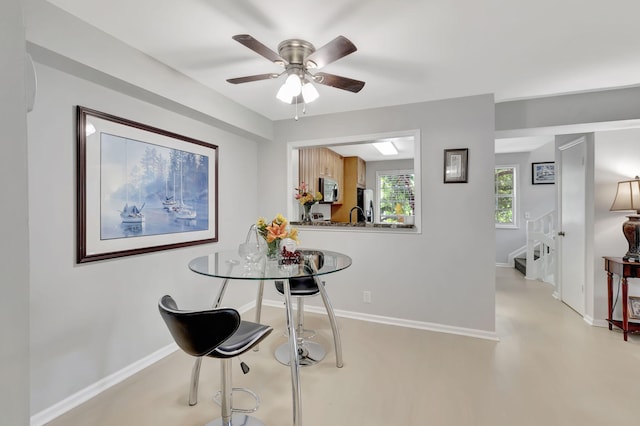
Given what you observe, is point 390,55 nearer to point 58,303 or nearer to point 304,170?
point 304,170

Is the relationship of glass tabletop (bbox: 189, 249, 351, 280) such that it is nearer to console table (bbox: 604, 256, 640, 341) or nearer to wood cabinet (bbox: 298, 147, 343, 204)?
wood cabinet (bbox: 298, 147, 343, 204)

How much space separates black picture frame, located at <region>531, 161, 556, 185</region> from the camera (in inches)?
226

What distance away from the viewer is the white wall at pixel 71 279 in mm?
1712

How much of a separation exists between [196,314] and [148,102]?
6.29 ft

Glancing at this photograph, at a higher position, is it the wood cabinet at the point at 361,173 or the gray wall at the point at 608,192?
the wood cabinet at the point at 361,173

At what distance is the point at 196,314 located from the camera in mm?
1279

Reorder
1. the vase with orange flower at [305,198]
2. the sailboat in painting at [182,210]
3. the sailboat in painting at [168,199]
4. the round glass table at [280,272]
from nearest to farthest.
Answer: the round glass table at [280,272] → the sailboat in painting at [168,199] → the sailboat in painting at [182,210] → the vase with orange flower at [305,198]

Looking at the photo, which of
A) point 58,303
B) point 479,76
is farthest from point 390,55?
point 58,303

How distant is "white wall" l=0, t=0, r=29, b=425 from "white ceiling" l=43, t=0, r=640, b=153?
1.44 meters

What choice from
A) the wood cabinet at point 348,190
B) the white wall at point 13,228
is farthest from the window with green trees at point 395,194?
the white wall at point 13,228

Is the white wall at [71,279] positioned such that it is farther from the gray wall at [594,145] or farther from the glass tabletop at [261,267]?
the gray wall at [594,145]

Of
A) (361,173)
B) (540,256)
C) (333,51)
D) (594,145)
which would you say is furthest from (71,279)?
(540,256)

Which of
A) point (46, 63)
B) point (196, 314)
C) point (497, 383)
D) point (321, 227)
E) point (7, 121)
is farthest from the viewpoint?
point (321, 227)

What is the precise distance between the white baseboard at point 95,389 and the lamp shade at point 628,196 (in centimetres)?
442
